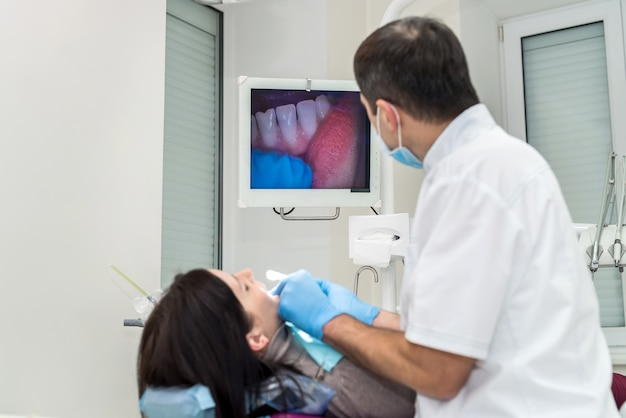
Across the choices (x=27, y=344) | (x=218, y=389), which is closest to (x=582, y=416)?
(x=218, y=389)

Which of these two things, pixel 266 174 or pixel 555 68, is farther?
pixel 555 68

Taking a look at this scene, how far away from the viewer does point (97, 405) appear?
247 centimetres

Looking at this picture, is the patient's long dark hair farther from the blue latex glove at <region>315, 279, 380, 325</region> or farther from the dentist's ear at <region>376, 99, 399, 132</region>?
the dentist's ear at <region>376, 99, 399, 132</region>

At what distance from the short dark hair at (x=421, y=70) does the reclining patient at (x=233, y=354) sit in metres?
0.48

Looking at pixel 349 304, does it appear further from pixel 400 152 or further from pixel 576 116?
pixel 576 116

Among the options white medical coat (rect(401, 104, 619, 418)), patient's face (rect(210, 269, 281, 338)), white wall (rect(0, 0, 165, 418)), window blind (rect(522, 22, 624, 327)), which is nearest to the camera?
white medical coat (rect(401, 104, 619, 418))

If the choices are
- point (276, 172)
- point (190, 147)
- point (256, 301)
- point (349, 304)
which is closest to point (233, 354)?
point (256, 301)

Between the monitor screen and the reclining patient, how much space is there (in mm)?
1176

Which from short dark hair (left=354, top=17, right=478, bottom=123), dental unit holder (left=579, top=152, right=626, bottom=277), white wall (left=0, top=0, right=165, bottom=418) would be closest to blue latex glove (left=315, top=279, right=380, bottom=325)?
short dark hair (left=354, top=17, right=478, bottom=123)

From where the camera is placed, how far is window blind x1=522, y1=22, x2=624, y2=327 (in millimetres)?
3301

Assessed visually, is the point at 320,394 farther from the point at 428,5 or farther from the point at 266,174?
the point at 428,5

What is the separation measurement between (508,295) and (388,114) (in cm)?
37

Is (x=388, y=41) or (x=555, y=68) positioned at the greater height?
(x=555, y=68)

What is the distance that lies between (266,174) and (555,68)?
5.13 feet
